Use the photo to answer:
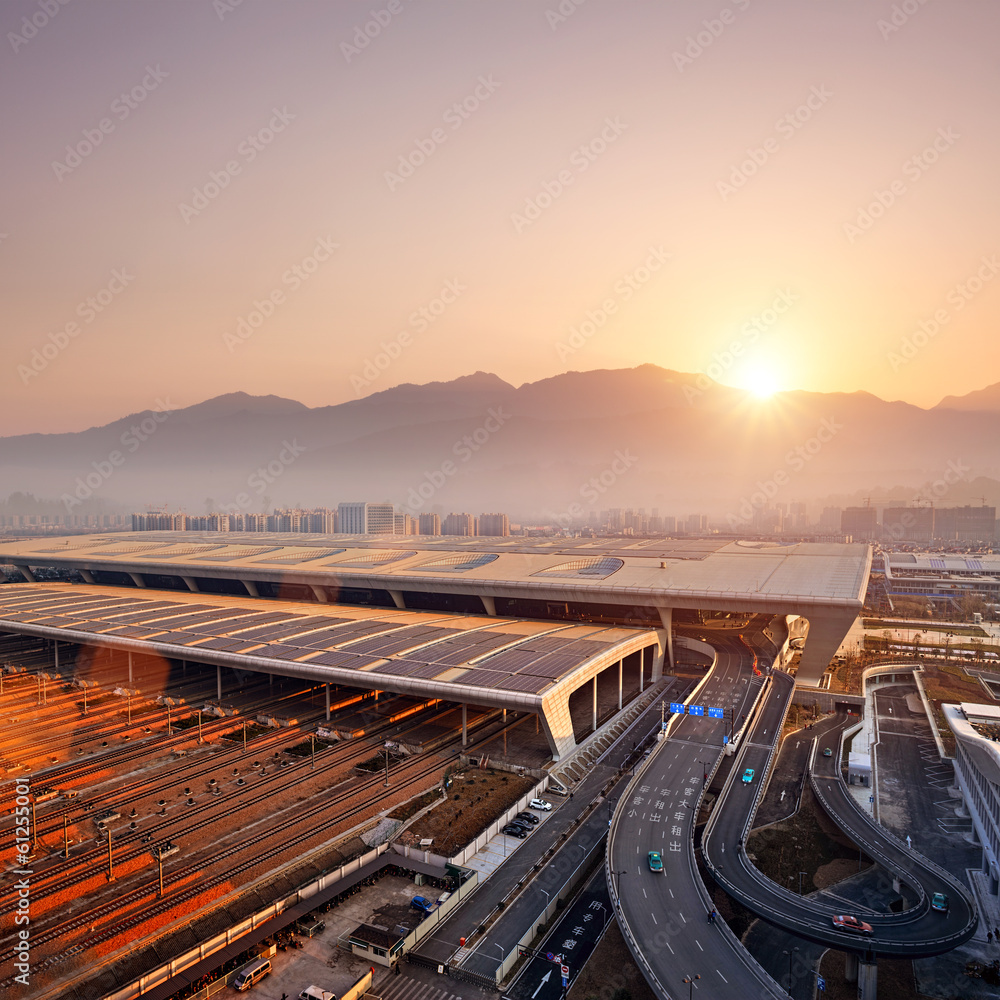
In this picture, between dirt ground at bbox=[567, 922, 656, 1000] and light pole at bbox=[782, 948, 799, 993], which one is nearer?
dirt ground at bbox=[567, 922, 656, 1000]

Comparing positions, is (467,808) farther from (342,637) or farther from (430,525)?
(430,525)

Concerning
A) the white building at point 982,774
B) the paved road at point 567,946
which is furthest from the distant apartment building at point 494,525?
the paved road at point 567,946

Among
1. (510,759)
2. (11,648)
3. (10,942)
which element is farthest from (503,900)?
(11,648)

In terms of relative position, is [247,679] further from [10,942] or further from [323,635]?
[10,942]

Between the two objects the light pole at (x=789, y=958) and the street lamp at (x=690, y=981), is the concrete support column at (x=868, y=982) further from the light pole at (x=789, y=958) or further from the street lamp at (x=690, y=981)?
the street lamp at (x=690, y=981)

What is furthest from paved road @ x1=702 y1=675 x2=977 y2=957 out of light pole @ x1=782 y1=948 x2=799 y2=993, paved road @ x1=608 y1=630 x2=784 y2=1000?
light pole @ x1=782 y1=948 x2=799 y2=993

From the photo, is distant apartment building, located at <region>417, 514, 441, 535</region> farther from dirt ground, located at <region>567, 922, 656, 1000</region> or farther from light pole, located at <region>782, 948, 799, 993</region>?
dirt ground, located at <region>567, 922, 656, 1000</region>
